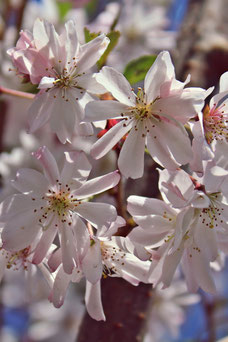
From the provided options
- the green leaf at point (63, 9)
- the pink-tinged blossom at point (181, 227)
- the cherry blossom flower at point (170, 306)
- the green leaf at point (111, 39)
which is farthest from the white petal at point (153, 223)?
the green leaf at point (63, 9)

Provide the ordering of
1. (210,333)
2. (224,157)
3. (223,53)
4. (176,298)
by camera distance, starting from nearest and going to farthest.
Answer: (224,157)
(223,53)
(210,333)
(176,298)

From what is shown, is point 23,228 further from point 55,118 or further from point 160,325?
point 160,325

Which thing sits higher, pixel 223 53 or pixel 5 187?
pixel 223 53

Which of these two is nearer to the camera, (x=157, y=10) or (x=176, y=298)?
(x=176, y=298)

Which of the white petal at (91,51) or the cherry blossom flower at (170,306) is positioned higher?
the white petal at (91,51)

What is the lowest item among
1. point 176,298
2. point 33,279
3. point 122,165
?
point 176,298

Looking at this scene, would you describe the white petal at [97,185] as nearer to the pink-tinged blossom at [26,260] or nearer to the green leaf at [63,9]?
the pink-tinged blossom at [26,260]

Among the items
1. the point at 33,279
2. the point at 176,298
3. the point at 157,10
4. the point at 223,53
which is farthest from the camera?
the point at 157,10

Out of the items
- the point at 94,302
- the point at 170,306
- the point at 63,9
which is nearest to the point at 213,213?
the point at 94,302

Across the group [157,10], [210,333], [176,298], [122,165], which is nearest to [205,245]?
[122,165]
